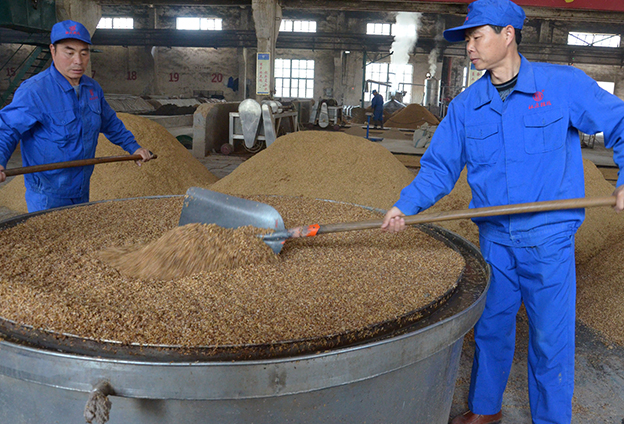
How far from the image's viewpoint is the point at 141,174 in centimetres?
514

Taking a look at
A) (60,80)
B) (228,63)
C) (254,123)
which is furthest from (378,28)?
(60,80)

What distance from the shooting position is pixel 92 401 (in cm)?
95

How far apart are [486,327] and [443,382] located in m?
0.54

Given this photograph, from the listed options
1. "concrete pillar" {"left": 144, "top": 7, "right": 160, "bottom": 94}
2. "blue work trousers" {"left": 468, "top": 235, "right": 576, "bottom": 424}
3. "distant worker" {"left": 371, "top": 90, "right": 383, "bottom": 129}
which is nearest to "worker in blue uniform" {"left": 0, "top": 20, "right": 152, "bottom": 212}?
"blue work trousers" {"left": 468, "top": 235, "right": 576, "bottom": 424}

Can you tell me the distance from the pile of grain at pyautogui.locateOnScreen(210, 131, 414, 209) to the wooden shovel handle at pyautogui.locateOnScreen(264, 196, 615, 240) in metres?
2.56

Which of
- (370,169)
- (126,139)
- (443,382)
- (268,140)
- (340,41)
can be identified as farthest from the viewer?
(340,41)

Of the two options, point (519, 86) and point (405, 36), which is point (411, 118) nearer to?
point (405, 36)

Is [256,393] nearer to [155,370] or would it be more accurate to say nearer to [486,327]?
[155,370]

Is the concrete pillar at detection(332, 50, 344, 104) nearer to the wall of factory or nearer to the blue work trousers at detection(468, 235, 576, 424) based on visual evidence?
the wall of factory

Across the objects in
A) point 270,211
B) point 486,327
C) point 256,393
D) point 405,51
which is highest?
point 405,51

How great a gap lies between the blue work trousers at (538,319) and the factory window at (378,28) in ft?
66.1

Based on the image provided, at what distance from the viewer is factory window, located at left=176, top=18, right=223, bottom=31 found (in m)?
20.3

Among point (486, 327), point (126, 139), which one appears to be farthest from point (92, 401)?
point (126, 139)

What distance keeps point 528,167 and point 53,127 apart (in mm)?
2147
